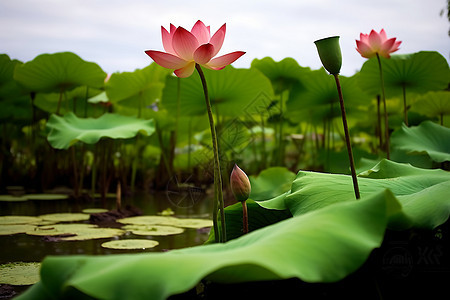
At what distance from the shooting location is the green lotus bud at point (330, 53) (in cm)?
59

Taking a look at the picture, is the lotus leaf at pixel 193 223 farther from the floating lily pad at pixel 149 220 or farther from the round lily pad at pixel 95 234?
the round lily pad at pixel 95 234

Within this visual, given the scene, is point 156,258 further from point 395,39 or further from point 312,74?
point 312,74

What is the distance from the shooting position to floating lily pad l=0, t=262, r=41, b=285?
733 millimetres

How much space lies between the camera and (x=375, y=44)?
1.41 metres

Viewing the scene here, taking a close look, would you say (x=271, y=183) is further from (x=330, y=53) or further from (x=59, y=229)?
(x=330, y=53)

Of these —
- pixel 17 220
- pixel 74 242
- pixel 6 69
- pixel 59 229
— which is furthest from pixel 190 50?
pixel 6 69

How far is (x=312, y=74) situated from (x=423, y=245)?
1.45 m

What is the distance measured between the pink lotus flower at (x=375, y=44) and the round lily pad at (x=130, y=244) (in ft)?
3.44

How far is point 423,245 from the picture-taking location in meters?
0.62

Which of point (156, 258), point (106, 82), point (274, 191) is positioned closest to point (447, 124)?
point (274, 191)

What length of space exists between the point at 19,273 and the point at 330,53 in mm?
761

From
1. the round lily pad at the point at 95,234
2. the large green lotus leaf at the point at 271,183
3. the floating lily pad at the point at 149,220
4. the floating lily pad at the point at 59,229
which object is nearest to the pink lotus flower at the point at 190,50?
the round lily pad at the point at 95,234

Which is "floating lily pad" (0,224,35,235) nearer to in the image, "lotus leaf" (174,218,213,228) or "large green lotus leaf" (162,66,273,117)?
"lotus leaf" (174,218,213,228)

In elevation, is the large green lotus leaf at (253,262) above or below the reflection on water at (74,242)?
above
